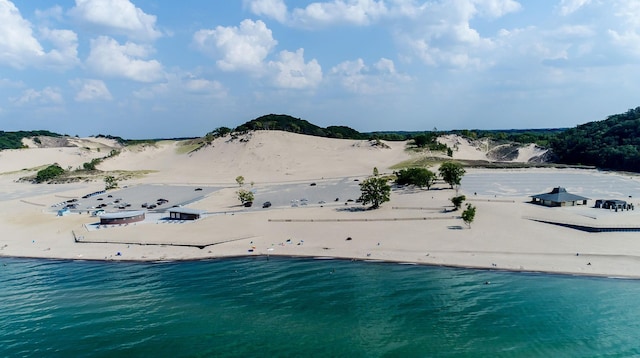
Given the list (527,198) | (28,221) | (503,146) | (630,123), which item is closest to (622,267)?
(527,198)

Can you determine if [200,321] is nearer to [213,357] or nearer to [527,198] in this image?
[213,357]

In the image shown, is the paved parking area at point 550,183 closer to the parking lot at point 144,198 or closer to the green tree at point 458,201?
the green tree at point 458,201

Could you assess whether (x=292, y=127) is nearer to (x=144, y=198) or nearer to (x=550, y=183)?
(x=144, y=198)

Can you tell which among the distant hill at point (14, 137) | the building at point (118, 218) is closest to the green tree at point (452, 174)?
the building at point (118, 218)

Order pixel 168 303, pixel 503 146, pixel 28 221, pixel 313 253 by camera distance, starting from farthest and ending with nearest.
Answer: pixel 503 146, pixel 28 221, pixel 313 253, pixel 168 303

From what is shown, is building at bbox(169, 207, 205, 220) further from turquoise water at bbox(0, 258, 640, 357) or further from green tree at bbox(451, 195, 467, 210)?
green tree at bbox(451, 195, 467, 210)

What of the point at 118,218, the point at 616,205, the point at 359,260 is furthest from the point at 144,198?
the point at 616,205

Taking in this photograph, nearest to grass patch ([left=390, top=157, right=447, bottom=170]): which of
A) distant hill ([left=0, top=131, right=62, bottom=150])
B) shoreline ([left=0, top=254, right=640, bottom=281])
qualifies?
shoreline ([left=0, top=254, right=640, bottom=281])
